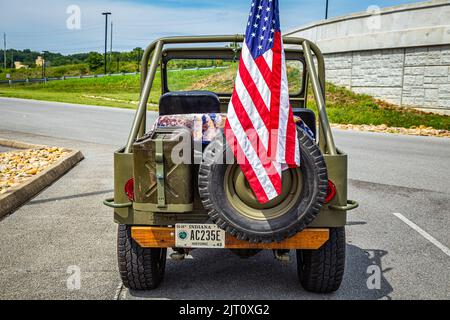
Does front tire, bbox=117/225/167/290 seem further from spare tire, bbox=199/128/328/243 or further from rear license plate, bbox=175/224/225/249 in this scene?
spare tire, bbox=199/128/328/243

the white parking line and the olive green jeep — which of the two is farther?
the white parking line

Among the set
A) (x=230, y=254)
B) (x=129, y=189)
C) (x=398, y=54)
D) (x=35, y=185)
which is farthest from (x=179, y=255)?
(x=398, y=54)

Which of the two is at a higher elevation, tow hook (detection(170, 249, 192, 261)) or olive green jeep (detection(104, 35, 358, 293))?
olive green jeep (detection(104, 35, 358, 293))

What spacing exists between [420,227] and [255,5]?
3587 mm

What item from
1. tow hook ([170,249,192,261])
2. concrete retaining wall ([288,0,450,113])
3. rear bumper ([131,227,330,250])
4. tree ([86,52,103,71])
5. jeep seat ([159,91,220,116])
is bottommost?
tow hook ([170,249,192,261])

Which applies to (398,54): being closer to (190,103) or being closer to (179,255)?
(190,103)

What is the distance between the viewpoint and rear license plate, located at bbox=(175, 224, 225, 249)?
11.8ft

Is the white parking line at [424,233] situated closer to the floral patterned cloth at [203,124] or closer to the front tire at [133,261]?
the floral patterned cloth at [203,124]

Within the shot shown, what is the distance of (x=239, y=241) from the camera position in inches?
142

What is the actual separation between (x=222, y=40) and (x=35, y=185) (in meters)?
3.99

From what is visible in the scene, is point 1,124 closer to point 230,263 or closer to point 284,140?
point 230,263

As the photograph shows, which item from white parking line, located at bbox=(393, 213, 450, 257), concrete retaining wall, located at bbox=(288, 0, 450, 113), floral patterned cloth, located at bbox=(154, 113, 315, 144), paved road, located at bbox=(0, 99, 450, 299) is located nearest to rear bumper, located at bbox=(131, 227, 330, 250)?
paved road, located at bbox=(0, 99, 450, 299)

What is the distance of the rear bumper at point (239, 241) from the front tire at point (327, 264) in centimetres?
23

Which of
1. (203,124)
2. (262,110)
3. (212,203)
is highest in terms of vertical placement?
(262,110)
